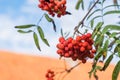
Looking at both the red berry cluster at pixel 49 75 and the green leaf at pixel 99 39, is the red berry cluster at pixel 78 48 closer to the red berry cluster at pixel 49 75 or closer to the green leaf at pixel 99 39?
the green leaf at pixel 99 39

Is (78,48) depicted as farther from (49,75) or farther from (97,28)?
(49,75)

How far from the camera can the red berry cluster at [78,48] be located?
1.72 m

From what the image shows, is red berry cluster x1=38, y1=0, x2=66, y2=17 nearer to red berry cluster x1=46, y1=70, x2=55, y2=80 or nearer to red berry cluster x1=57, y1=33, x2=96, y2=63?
red berry cluster x1=57, y1=33, x2=96, y2=63

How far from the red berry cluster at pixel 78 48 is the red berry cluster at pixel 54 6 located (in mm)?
112

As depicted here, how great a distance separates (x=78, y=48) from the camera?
1.73m

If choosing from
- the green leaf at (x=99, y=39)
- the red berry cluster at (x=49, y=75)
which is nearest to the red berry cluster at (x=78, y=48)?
the green leaf at (x=99, y=39)

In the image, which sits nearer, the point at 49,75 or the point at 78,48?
the point at 78,48

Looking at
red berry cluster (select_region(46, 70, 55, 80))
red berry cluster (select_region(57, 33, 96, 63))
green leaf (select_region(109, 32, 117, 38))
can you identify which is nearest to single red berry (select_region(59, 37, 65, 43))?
red berry cluster (select_region(57, 33, 96, 63))

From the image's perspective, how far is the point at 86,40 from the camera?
176 centimetres

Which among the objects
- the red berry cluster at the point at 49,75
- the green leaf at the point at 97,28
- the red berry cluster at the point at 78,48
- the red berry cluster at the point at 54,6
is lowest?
the red berry cluster at the point at 49,75

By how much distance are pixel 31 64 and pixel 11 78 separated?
72.1 inches

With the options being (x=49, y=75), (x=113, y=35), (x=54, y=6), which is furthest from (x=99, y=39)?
(x=49, y=75)

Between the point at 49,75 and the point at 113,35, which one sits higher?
the point at 113,35

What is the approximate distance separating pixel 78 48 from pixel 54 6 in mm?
187
